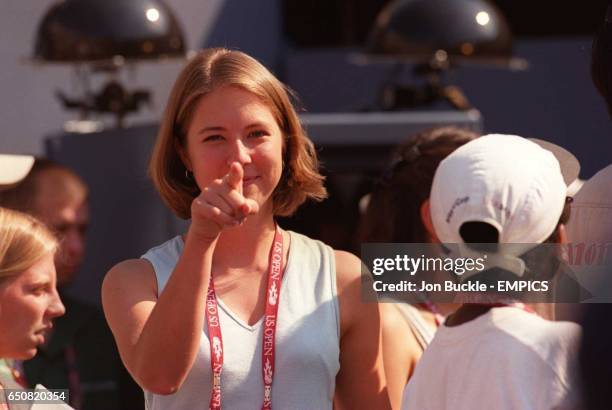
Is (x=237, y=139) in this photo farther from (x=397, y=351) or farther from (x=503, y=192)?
(x=397, y=351)

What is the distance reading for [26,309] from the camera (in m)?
2.04

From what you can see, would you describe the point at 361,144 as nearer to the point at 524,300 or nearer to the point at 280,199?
the point at 280,199

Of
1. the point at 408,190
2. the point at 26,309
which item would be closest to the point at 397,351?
the point at 408,190

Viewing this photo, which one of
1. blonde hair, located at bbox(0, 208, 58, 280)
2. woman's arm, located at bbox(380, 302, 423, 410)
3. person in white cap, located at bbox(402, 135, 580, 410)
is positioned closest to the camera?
person in white cap, located at bbox(402, 135, 580, 410)

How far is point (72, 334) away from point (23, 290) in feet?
5.13

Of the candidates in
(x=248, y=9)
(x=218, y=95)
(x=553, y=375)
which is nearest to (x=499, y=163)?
(x=553, y=375)

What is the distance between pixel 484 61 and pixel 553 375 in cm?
394

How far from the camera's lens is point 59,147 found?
485 cm

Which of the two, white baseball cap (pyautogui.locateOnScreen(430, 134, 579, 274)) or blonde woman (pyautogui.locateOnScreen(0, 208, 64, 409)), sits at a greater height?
white baseball cap (pyautogui.locateOnScreen(430, 134, 579, 274))

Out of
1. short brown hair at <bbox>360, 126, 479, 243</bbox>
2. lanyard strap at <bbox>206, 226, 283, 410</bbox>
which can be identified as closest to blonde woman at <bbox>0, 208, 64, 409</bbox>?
lanyard strap at <bbox>206, 226, 283, 410</bbox>

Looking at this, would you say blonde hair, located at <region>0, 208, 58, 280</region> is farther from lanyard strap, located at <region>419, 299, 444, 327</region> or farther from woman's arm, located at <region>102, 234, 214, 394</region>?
lanyard strap, located at <region>419, 299, 444, 327</region>

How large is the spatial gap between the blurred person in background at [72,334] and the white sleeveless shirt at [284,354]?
4.80 feet

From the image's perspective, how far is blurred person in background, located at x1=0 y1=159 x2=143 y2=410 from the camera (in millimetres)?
3445

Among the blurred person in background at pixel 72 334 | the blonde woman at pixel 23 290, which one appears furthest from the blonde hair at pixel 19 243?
the blurred person in background at pixel 72 334
